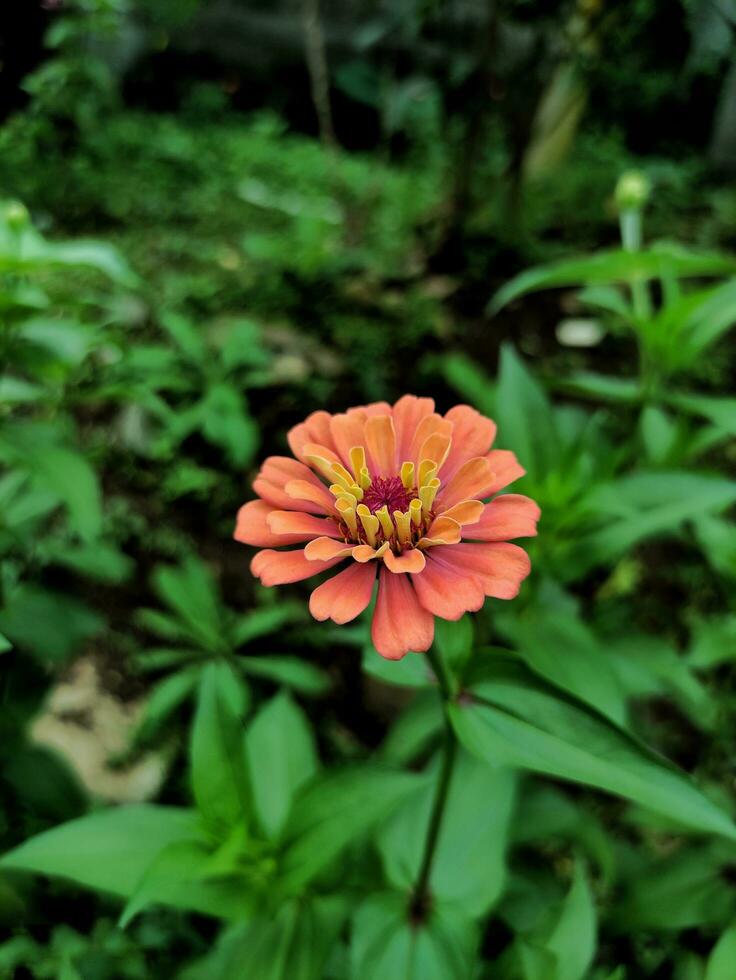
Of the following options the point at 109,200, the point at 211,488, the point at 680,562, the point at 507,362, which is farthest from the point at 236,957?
the point at 109,200

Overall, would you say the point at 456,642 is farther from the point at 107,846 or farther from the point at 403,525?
the point at 107,846

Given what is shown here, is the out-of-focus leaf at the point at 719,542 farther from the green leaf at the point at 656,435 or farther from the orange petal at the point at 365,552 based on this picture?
the orange petal at the point at 365,552

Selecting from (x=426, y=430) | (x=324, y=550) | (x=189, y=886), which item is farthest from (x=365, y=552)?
(x=189, y=886)

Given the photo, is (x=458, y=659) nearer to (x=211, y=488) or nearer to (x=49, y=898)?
(x=49, y=898)

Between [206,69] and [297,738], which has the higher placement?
[206,69]

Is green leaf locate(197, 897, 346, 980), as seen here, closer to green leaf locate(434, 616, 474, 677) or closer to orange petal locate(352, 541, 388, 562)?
green leaf locate(434, 616, 474, 677)

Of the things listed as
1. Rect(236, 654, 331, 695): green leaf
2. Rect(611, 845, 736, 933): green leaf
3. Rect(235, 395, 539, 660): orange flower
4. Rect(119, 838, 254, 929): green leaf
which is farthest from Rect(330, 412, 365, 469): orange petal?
Rect(611, 845, 736, 933): green leaf
